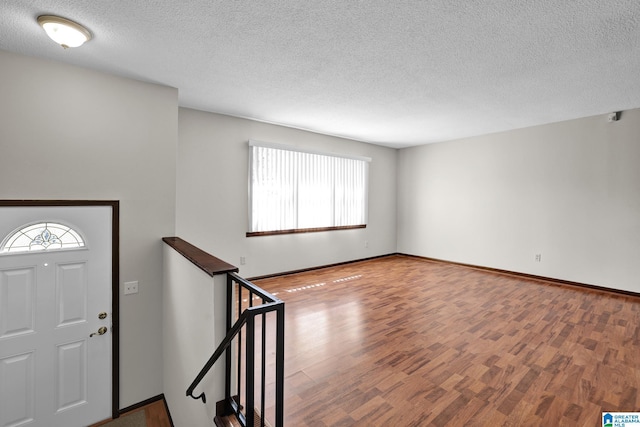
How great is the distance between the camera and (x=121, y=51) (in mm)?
2430

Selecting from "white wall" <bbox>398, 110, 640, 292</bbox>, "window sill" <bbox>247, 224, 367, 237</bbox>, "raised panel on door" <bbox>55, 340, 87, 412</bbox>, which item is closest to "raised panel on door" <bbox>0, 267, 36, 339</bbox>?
"raised panel on door" <bbox>55, 340, 87, 412</bbox>

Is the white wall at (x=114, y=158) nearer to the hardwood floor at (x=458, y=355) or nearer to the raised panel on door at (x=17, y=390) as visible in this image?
the raised panel on door at (x=17, y=390)

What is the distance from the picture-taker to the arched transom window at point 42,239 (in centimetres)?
225

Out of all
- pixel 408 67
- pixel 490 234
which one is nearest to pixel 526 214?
pixel 490 234

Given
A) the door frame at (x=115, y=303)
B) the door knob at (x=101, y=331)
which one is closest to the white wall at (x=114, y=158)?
the door frame at (x=115, y=303)

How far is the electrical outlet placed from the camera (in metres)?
2.71

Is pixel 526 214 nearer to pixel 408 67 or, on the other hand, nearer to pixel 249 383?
pixel 408 67

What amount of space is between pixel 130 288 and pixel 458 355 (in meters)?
3.15

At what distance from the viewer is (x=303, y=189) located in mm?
5555

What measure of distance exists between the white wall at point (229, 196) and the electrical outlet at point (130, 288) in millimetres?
1479

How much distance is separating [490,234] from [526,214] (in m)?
0.74

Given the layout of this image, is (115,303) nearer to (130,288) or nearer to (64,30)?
(130,288)

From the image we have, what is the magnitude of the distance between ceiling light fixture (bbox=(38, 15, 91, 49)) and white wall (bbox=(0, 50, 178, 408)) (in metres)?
0.42

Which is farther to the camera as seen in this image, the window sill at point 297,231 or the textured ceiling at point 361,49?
the window sill at point 297,231
